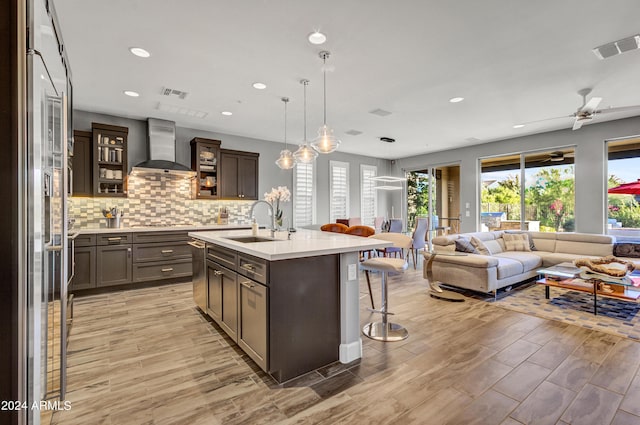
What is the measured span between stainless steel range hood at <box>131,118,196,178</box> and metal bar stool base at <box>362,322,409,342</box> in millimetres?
4071

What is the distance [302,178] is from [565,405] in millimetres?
6262

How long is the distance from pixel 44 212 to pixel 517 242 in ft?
22.3

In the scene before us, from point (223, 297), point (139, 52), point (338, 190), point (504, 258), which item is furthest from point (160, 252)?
point (504, 258)

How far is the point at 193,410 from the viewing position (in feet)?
6.10

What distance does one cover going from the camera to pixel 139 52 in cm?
312

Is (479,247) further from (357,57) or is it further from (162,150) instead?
(162,150)

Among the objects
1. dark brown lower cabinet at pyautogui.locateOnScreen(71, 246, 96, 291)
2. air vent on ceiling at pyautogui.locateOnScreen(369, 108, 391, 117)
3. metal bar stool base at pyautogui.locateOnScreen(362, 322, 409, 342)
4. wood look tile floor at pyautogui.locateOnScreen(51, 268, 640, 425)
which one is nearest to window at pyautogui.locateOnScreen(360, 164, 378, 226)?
air vent on ceiling at pyautogui.locateOnScreen(369, 108, 391, 117)

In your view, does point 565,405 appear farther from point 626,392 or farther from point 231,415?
point 231,415

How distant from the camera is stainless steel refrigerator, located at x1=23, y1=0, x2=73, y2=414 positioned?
1.01 meters

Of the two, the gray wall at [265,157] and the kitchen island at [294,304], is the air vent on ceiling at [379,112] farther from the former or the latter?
the kitchen island at [294,304]

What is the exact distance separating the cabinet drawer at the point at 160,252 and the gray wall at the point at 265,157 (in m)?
1.60

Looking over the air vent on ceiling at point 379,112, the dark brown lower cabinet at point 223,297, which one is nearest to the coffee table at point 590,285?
the air vent on ceiling at point 379,112

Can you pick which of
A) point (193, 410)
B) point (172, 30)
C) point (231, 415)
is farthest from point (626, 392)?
point (172, 30)

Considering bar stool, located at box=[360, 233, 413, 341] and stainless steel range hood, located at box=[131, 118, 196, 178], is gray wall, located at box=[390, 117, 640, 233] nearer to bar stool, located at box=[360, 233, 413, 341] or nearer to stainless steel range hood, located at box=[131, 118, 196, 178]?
bar stool, located at box=[360, 233, 413, 341]
